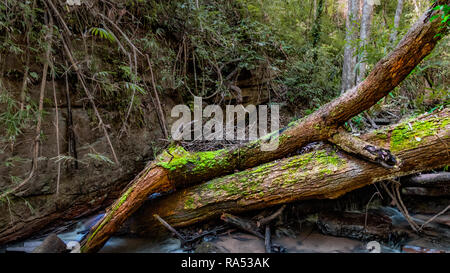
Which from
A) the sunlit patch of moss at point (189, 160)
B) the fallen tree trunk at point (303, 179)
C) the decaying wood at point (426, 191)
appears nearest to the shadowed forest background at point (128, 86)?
the decaying wood at point (426, 191)

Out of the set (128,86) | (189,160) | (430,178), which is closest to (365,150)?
(430,178)

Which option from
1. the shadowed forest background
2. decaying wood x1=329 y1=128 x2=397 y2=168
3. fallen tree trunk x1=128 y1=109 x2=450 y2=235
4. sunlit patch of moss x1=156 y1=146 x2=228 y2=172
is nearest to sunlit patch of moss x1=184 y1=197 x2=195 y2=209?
fallen tree trunk x1=128 y1=109 x2=450 y2=235

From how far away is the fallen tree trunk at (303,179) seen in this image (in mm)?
2105

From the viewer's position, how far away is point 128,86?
2.87 m

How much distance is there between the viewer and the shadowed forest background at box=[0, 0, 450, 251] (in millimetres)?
2504

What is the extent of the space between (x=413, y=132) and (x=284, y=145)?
1.22 m

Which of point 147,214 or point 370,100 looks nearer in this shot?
point 370,100

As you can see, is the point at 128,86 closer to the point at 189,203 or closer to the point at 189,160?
the point at 189,160

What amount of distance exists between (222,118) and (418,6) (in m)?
7.75

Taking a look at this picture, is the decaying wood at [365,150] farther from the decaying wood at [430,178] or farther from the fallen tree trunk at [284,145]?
the decaying wood at [430,178]
